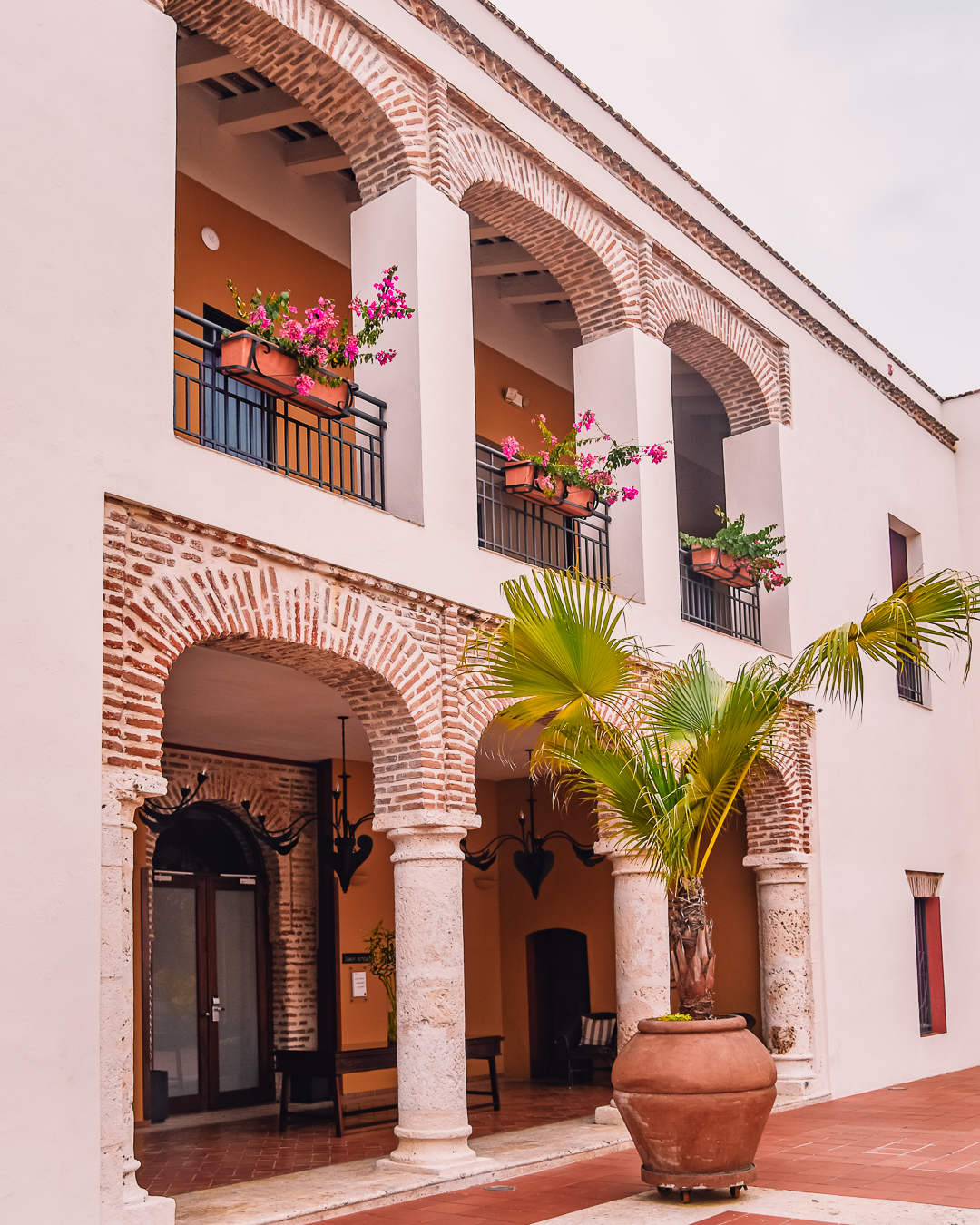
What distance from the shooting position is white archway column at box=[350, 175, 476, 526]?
26.5ft

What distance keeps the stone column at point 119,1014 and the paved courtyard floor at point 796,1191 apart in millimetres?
1364

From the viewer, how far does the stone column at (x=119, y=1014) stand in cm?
555

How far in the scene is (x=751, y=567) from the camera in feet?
37.6

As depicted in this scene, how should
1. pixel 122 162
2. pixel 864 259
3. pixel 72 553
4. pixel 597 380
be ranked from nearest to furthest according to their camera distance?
pixel 72 553 → pixel 122 162 → pixel 597 380 → pixel 864 259

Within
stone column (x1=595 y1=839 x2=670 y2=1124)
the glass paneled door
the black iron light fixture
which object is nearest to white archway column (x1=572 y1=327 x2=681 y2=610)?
stone column (x1=595 y1=839 x2=670 y2=1124)

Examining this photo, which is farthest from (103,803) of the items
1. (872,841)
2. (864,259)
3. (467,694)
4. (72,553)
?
(864,259)

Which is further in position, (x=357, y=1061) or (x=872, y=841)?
(x=872, y=841)

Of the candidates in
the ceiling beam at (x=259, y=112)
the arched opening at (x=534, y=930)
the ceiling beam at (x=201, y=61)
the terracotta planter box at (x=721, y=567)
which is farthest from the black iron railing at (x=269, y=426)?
the arched opening at (x=534, y=930)

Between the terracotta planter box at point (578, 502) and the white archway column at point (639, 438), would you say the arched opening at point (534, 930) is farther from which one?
the terracotta planter box at point (578, 502)

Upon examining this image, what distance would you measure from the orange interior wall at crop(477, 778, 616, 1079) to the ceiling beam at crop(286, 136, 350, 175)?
22.6 ft

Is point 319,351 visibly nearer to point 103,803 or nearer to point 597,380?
point 103,803

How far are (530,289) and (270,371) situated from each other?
5.71m

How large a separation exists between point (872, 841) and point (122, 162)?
949 centimetres

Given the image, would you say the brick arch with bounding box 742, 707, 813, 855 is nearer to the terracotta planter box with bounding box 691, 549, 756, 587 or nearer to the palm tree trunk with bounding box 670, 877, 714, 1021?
the terracotta planter box with bounding box 691, 549, 756, 587
